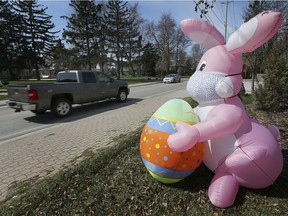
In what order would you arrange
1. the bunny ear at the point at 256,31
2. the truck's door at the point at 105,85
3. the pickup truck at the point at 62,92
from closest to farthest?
the bunny ear at the point at 256,31
the pickup truck at the point at 62,92
the truck's door at the point at 105,85

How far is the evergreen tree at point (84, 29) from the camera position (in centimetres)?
3381

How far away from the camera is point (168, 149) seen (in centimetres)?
259

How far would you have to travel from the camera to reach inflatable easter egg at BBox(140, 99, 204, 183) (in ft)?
8.55

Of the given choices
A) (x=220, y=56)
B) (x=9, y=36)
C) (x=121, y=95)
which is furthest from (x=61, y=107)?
(x=9, y=36)

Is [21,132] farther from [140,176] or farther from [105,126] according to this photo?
[140,176]

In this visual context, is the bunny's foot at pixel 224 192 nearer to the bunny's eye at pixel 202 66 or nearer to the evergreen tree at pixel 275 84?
the bunny's eye at pixel 202 66

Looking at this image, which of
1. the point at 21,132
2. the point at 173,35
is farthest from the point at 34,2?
the point at 21,132

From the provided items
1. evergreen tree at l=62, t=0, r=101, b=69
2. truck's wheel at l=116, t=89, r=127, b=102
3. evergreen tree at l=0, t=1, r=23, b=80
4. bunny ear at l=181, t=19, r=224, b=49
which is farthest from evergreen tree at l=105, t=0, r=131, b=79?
bunny ear at l=181, t=19, r=224, b=49

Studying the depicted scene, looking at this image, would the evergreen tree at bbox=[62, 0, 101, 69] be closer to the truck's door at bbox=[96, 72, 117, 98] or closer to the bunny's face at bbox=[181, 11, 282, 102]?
the truck's door at bbox=[96, 72, 117, 98]

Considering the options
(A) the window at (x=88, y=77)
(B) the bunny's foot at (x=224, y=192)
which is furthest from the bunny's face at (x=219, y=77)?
(A) the window at (x=88, y=77)

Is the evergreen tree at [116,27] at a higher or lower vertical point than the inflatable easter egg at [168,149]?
higher

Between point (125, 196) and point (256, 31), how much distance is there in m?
2.68

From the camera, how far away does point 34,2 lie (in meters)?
41.5

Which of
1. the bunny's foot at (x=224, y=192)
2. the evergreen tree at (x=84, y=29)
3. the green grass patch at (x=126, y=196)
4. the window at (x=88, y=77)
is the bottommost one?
the green grass patch at (x=126, y=196)
